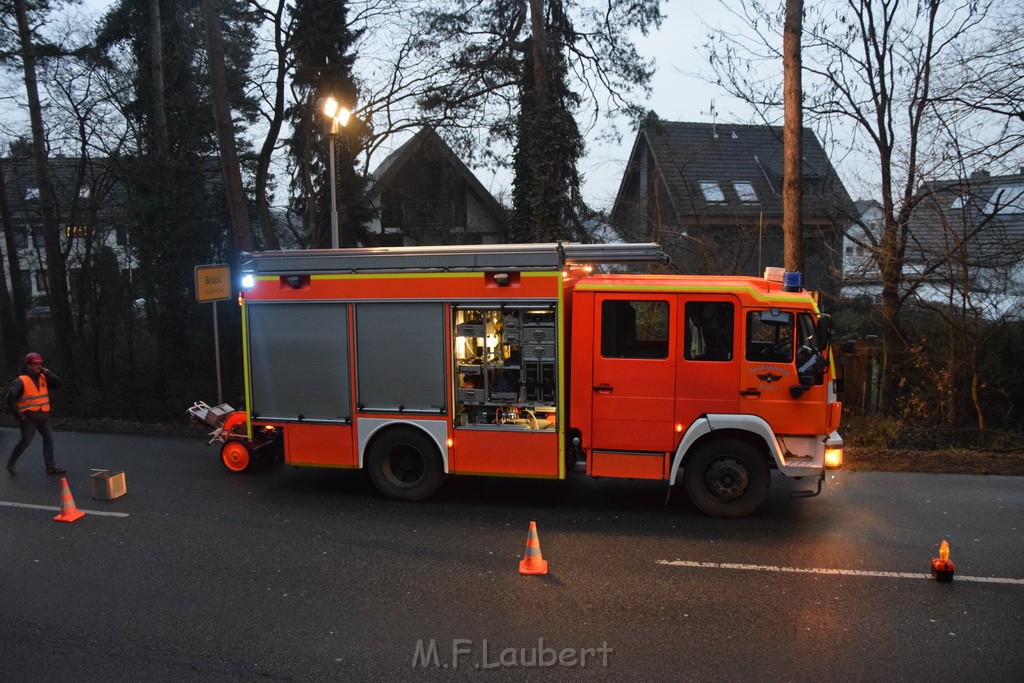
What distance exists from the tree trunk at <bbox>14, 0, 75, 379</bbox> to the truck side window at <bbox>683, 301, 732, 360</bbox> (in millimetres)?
15516

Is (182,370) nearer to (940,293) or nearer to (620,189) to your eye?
(620,189)

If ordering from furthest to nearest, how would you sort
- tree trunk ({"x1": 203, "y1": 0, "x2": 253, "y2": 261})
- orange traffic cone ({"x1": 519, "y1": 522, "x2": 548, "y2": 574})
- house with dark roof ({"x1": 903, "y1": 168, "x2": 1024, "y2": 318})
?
tree trunk ({"x1": 203, "y1": 0, "x2": 253, "y2": 261}) → house with dark roof ({"x1": 903, "y1": 168, "x2": 1024, "y2": 318}) → orange traffic cone ({"x1": 519, "y1": 522, "x2": 548, "y2": 574})

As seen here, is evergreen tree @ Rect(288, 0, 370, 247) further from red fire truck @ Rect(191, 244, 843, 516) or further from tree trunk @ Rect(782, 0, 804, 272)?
tree trunk @ Rect(782, 0, 804, 272)

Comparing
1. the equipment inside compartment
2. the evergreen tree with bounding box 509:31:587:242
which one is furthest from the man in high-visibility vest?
the evergreen tree with bounding box 509:31:587:242

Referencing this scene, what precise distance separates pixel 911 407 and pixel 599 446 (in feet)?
23.2

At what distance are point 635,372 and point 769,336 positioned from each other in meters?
1.36

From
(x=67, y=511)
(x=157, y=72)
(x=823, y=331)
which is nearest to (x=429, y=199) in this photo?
(x=157, y=72)

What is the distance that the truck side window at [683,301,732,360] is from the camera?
291 inches

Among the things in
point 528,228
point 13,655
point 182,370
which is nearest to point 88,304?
point 182,370

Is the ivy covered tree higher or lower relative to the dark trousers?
higher

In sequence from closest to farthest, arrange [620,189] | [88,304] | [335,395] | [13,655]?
[13,655], [335,395], [620,189], [88,304]

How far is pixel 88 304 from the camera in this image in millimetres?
18297

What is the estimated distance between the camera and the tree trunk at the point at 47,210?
17016 millimetres

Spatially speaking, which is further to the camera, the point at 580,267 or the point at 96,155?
the point at 96,155
